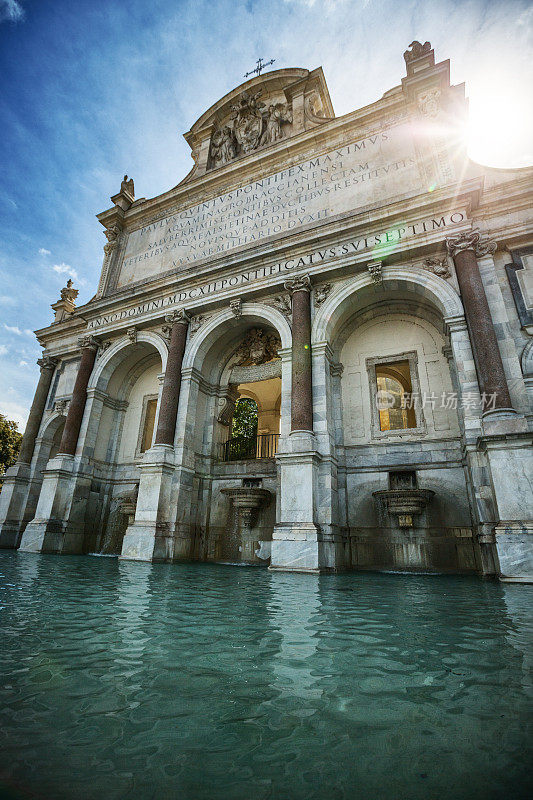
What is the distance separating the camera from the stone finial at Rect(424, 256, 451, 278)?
10.3 meters

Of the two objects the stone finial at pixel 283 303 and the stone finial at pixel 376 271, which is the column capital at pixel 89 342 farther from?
the stone finial at pixel 376 271

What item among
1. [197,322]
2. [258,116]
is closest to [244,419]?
[197,322]

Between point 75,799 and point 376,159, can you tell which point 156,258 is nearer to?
point 376,159

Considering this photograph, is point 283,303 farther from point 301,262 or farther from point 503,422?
point 503,422

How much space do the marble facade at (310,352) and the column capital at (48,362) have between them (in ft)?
2.51

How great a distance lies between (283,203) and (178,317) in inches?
214

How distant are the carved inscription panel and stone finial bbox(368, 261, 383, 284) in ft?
8.74

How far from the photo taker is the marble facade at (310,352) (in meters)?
A: 9.24

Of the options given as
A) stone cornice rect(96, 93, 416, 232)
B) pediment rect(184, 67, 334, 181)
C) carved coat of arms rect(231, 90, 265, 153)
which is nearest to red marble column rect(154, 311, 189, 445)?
stone cornice rect(96, 93, 416, 232)

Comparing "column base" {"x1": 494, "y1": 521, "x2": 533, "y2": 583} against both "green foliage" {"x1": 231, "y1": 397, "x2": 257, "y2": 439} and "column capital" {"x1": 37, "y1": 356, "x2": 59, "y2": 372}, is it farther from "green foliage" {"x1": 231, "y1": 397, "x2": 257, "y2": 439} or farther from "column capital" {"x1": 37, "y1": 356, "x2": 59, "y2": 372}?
"green foliage" {"x1": 231, "y1": 397, "x2": 257, "y2": 439}

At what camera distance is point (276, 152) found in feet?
47.4

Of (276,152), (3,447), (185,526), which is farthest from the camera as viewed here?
(3,447)

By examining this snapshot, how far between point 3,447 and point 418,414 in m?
28.2

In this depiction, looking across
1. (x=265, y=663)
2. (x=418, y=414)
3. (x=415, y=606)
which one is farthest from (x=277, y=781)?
(x=418, y=414)
